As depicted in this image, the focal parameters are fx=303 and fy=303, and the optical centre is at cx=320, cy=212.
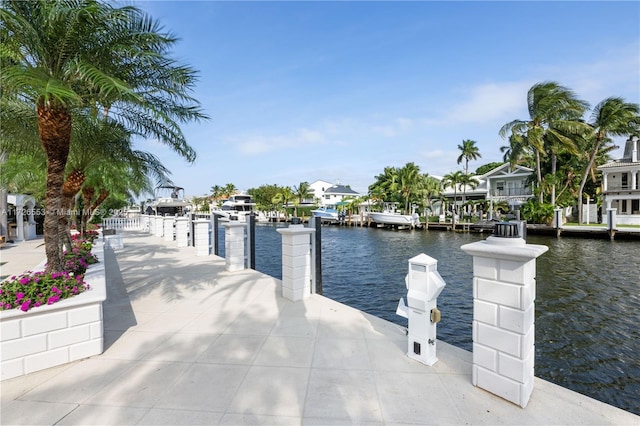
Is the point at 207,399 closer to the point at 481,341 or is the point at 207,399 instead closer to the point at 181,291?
the point at 481,341

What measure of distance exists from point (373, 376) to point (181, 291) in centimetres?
470

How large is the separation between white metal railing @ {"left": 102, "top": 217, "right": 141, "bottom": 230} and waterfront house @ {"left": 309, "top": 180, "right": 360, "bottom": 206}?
4587cm

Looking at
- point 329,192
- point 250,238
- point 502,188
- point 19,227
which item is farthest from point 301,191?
point 250,238

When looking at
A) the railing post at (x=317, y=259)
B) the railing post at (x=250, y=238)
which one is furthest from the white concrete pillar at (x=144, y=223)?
the railing post at (x=317, y=259)

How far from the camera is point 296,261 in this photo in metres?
5.67

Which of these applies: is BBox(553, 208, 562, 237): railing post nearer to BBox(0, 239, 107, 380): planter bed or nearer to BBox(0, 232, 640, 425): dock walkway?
BBox(0, 232, 640, 425): dock walkway

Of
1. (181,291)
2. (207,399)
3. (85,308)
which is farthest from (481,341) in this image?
(181,291)

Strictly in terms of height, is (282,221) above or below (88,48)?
below

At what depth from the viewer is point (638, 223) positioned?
2389 centimetres

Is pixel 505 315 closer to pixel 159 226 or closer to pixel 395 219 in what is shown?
pixel 159 226

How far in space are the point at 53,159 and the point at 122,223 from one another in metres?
22.5

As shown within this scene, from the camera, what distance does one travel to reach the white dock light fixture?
10.5ft

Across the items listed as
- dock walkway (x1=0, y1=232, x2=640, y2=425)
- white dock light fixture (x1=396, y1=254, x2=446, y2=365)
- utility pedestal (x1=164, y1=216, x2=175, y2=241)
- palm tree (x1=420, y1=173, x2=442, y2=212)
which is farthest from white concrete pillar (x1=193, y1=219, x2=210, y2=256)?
palm tree (x1=420, y1=173, x2=442, y2=212)

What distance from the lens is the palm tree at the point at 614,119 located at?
80.1 feet
